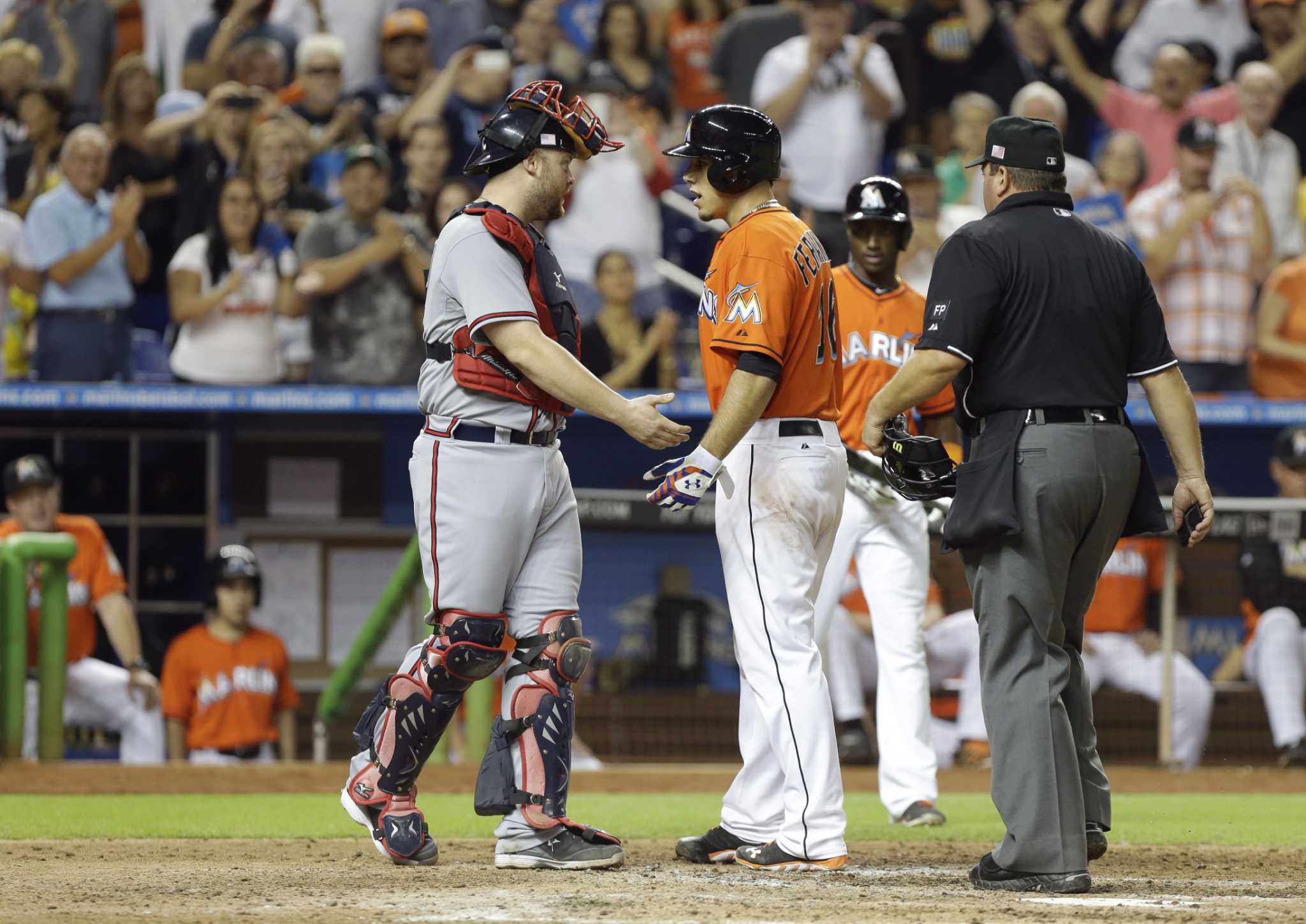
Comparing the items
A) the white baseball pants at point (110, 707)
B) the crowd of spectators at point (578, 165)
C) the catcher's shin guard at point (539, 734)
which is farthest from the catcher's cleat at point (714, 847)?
the white baseball pants at point (110, 707)

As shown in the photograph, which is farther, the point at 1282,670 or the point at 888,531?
the point at 1282,670

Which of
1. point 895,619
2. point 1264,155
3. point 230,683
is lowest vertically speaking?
point 230,683

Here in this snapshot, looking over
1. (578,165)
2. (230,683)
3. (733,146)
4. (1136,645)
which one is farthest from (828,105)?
(733,146)

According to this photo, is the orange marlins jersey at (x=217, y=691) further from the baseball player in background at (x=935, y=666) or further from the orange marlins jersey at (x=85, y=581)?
the baseball player in background at (x=935, y=666)

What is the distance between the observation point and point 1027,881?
14.3 ft

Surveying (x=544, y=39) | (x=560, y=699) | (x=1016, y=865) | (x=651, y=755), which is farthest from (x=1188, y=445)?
(x=544, y=39)

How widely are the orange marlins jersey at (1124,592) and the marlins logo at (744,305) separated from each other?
5402mm

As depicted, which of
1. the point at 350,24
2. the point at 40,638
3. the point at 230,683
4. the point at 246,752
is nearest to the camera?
the point at 40,638

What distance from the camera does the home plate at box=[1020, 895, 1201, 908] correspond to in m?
4.12

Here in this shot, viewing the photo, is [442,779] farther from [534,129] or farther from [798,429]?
[534,129]

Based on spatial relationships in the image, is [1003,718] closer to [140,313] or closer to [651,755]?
[651,755]

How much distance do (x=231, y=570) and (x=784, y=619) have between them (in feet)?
16.8

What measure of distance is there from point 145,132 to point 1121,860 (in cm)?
800

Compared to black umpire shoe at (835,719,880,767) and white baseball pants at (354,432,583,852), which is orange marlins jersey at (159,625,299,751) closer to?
black umpire shoe at (835,719,880,767)
